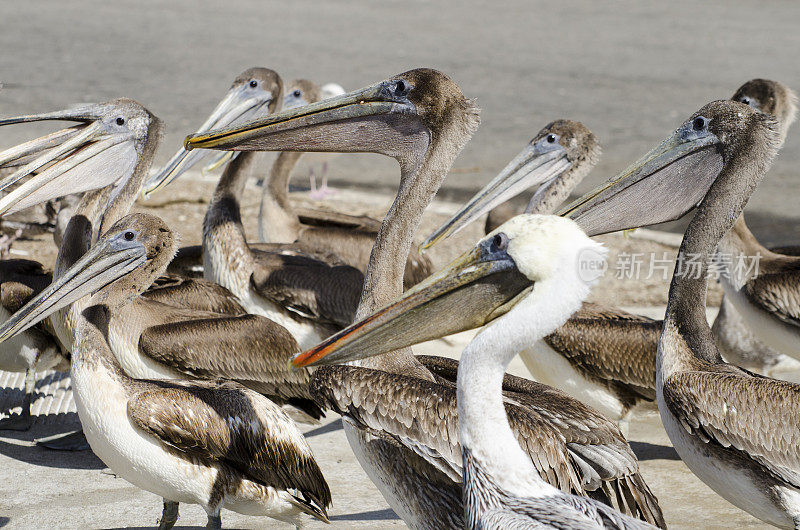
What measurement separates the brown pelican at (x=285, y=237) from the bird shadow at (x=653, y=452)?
1.57 metres

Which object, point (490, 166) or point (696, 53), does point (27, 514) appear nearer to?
point (490, 166)

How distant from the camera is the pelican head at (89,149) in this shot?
5.12 meters

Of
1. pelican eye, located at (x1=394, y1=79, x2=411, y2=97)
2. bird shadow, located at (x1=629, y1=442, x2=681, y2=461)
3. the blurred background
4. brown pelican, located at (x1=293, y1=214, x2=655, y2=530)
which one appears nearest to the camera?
brown pelican, located at (x1=293, y1=214, x2=655, y2=530)

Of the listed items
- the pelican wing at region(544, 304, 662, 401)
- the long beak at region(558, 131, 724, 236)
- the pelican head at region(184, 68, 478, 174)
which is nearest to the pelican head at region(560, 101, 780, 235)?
the long beak at region(558, 131, 724, 236)

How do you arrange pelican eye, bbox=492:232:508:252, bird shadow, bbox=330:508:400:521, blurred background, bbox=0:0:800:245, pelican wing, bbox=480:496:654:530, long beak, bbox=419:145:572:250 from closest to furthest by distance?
pelican wing, bbox=480:496:654:530 < pelican eye, bbox=492:232:508:252 < bird shadow, bbox=330:508:400:521 < long beak, bbox=419:145:572:250 < blurred background, bbox=0:0:800:245

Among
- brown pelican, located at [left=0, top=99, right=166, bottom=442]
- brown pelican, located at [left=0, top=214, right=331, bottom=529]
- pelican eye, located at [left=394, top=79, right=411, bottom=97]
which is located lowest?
brown pelican, located at [left=0, top=214, right=331, bottom=529]

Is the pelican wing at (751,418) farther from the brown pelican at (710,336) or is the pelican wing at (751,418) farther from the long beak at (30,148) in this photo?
the long beak at (30,148)

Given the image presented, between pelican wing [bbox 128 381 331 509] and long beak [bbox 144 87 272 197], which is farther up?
long beak [bbox 144 87 272 197]

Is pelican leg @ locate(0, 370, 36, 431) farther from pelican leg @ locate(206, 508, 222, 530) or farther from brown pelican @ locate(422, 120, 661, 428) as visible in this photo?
brown pelican @ locate(422, 120, 661, 428)

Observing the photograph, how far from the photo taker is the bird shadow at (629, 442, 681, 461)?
499 centimetres

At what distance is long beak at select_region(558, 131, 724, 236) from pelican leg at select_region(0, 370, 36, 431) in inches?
106

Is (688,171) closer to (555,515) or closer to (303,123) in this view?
(303,123)

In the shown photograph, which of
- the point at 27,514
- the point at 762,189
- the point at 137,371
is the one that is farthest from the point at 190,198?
the point at 762,189

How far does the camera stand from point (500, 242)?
2.87 m
